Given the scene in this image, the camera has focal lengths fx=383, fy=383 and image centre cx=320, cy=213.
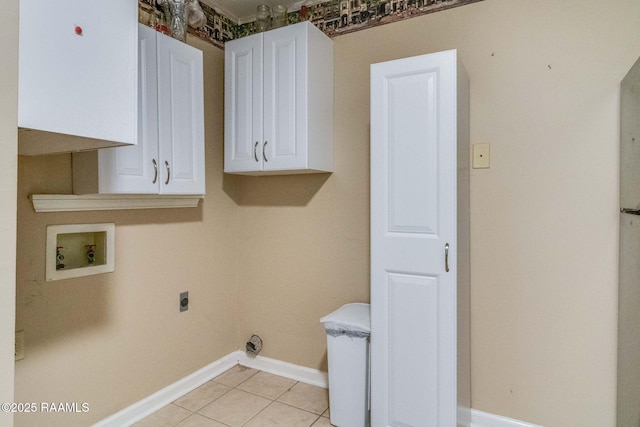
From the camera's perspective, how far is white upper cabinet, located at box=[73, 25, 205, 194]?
69.2 inches

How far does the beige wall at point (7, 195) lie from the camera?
966 mm

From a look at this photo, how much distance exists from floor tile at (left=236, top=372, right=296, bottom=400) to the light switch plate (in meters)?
1.79

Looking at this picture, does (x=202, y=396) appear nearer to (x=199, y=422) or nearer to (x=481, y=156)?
(x=199, y=422)

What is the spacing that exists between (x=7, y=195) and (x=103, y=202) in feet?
3.29

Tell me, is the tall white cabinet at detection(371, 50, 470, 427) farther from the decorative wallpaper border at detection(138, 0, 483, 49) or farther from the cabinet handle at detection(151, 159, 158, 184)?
the cabinet handle at detection(151, 159, 158, 184)

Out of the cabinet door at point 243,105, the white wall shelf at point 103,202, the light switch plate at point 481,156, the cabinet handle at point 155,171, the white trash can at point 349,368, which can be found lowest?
the white trash can at point 349,368

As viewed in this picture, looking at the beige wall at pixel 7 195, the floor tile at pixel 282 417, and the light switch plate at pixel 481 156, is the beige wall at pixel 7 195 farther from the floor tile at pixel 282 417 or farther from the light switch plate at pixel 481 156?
the light switch plate at pixel 481 156

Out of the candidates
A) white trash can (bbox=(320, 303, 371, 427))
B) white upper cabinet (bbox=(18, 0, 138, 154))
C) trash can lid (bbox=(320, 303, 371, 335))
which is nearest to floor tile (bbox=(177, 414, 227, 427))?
white trash can (bbox=(320, 303, 371, 427))

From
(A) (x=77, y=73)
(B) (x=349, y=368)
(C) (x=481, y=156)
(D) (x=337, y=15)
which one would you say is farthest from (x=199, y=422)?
(D) (x=337, y=15)

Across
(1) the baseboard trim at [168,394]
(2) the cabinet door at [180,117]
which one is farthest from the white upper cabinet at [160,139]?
(1) the baseboard trim at [168,394]

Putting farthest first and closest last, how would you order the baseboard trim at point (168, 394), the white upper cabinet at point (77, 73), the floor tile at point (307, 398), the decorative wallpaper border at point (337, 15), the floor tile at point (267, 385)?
1. the floor tile at point (267, 385)
2. the floor tile at point (307, 398)
3. the decorative wallpaper border at point (337, 15)
4. the baseboard trim at point (168, 394)
5. the white upper cabinet at point (77, 73)

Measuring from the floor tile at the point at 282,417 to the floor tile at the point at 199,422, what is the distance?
0.18 m

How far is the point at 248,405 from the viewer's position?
2256 mm

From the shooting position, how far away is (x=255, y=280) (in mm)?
2785
